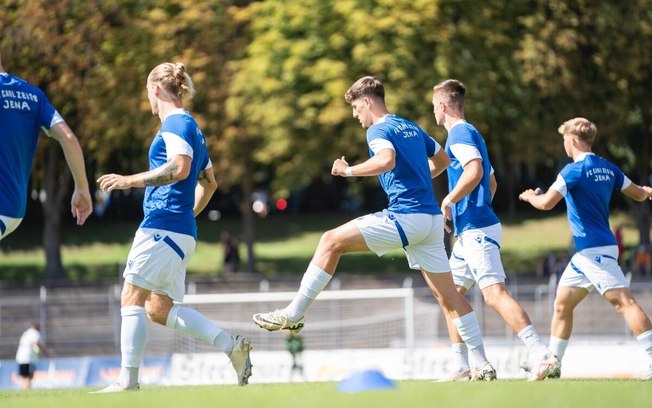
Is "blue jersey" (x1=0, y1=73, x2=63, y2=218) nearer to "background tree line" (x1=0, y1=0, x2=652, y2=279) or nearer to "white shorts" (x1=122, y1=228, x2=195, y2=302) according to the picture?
"white shorts" (x1=122, y1=228, x2=195, y2=302)

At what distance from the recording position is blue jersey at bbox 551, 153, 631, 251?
1112 cm

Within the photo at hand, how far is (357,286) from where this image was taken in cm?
3300

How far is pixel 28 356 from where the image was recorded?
23.6 m

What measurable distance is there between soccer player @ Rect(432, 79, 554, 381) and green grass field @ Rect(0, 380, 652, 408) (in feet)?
5.60

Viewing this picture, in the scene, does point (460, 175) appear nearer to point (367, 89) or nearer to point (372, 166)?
point (367, 89)

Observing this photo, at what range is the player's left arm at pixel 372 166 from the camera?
938cm

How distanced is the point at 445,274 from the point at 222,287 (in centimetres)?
2368

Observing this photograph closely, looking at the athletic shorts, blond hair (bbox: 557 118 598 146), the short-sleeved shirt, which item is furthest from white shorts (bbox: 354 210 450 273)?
the short-sleeved shirt

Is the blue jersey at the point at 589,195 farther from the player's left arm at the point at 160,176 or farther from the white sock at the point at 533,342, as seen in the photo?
the player's left arm at the point at 160,176

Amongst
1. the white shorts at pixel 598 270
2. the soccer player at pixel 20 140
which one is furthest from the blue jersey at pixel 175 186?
the white shorts at pixel 598 270

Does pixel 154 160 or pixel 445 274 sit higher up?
pixel 154 160

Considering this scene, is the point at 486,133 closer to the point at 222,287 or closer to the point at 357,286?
the point at 357,286

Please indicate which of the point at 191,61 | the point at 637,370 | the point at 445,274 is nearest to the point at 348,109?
the point at 191,61

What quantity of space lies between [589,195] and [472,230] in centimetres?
116
